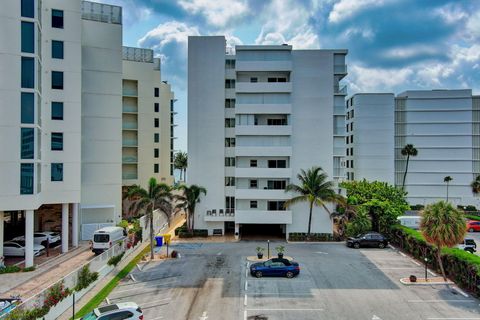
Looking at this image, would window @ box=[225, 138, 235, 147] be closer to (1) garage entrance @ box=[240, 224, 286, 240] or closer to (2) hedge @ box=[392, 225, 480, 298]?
(1) garage entrance @ box=[240, 224, 286, 240]

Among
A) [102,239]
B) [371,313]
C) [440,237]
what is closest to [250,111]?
[102,239]

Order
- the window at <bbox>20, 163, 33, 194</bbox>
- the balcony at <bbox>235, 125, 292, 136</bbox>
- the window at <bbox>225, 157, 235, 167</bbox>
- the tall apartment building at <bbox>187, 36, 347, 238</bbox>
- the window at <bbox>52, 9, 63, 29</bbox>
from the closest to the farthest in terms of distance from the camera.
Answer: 1. the window at <bbox>20, 163, 33, 194</bbox>
2. the window at <bbox>52, 9, 63, 29</bbox>
3. the balcony at <bbox>235, 125, 292, 136</bbox>
4. the tall apartment building at <bbox>187, 36, 347, 238</bbox>
5. the window at <bbox>225, 157, 235, 167</bbox>

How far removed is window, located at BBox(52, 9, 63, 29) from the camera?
3300 centimetres

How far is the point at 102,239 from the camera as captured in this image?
3153cm

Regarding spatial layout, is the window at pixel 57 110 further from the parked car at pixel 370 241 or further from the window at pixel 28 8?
the parked car at pixel 370 241

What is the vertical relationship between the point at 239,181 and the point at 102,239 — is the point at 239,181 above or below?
above

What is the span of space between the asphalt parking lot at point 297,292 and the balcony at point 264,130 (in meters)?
14.5

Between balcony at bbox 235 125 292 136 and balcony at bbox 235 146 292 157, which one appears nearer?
balcony at bbox 235 146 292 157

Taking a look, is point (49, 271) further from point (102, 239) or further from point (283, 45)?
point (283, 45)

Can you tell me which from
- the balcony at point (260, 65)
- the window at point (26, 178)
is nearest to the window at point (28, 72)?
the window at point (26, 178)

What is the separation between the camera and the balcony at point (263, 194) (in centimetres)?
4047

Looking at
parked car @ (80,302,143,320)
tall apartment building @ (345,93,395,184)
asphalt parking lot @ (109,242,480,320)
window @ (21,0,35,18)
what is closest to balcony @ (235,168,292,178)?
asphalt parking lot @ (109,242,480,320)

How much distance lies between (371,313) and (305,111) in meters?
25.5

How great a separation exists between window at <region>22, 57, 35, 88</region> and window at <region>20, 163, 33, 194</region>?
6133 mm
